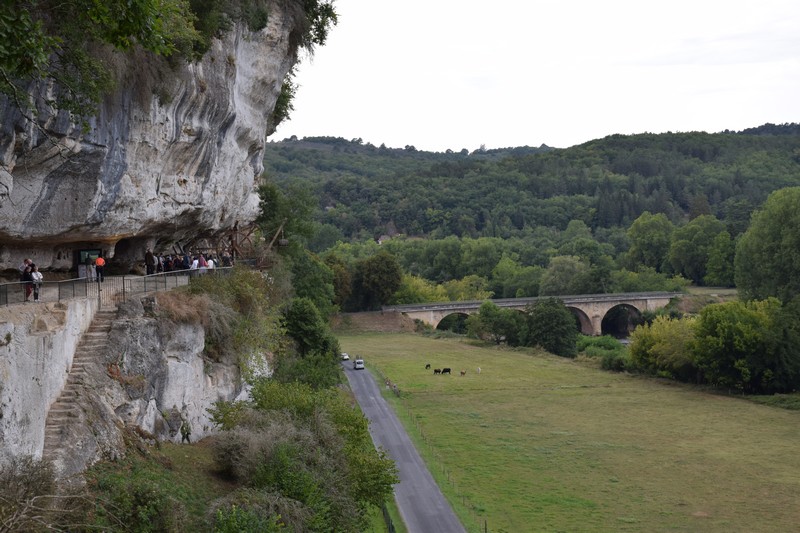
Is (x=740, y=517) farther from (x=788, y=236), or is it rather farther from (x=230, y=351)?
(x=788, y=236)

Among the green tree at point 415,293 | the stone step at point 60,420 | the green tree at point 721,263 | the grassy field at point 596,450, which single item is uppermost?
the green tree at point 721,263

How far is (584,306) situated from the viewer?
8950cm

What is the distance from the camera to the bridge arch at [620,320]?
92375 mm

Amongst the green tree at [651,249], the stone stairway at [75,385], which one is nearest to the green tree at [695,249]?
the green tree at [651,249]

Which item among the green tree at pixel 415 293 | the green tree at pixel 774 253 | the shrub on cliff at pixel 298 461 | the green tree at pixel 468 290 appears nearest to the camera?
the shrub on cliff at pixel 298 461

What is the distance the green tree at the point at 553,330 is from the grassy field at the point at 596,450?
9.89 meters

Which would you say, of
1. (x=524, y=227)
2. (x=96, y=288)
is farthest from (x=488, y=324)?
(x=524, y=227)

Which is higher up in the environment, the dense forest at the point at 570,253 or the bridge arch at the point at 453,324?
the dense forest at the point at 570,253

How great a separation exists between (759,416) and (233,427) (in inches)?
1419

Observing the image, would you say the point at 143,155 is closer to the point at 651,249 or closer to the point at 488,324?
the point at 488,324

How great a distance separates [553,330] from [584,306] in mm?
18959

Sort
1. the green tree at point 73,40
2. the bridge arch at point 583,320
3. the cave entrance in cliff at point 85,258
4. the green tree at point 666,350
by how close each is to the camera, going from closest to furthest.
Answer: the green tree at point 73,40
the cave entrance in cliff at point 85,258
the green tree at point 666,350
the bridge arch at point 583,320

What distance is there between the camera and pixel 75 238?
A: 20.2 meters

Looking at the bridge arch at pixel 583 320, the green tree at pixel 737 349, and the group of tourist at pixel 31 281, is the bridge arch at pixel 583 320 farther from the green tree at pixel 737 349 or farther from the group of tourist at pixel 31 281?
the group of tourist at pixel 31 281
